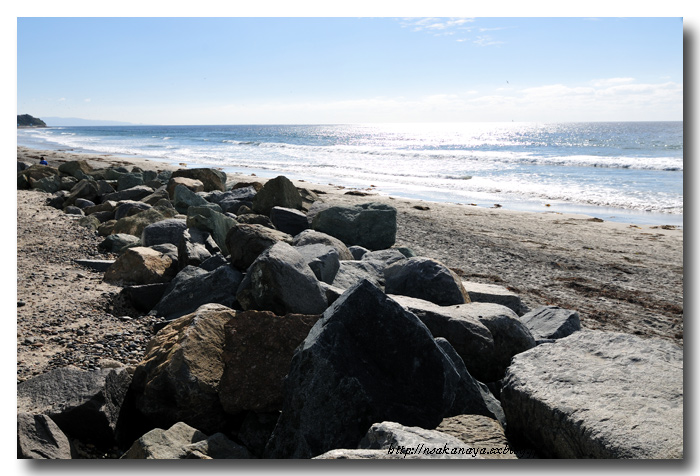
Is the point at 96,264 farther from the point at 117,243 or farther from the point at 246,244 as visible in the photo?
the point at 246,244

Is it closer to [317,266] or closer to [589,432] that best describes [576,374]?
[589,432]

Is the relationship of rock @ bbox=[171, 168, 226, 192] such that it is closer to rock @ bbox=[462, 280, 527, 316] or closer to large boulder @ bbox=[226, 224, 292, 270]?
large boulder @ bbox=[226, 224, 292, 270]

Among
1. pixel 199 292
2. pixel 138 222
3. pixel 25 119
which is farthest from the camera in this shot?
pixel 138 222

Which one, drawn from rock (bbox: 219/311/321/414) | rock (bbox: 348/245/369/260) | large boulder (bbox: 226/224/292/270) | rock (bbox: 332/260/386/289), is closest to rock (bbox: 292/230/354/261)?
rock (bbox: 348/245/369/260)

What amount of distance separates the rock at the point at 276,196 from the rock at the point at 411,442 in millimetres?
6258

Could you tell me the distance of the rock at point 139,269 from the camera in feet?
18.1

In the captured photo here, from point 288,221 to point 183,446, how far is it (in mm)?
5019

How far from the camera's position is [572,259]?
8.80m

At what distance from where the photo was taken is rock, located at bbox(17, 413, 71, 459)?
9.29ft

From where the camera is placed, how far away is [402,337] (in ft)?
9.28

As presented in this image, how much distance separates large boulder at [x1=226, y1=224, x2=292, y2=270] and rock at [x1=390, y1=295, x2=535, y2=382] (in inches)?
67.5

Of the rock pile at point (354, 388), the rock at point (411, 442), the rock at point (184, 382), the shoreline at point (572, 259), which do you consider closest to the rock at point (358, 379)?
the rock pile at point (354, 388)

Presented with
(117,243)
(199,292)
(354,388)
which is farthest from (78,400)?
(117,243)
